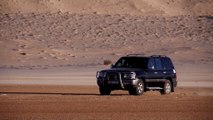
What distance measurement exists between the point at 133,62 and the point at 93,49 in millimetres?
49834

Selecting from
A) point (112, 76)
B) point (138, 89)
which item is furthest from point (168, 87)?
point (112, 76)

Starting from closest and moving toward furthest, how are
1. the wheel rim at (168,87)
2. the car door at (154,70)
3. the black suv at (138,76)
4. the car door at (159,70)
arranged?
the black suv at (138,76), the car door at (154,70), the car door at (159,70), the wheel rim at (168,87)

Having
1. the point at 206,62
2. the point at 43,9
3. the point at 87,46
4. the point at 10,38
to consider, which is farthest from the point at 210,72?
the point at 43,9

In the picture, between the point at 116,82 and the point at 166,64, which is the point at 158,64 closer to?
the point at 166,64

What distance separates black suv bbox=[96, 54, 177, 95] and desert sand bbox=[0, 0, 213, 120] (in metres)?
1.54

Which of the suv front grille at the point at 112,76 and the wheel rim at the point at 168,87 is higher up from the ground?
the suv front grille at the point at 112,76

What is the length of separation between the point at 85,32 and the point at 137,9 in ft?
71.7

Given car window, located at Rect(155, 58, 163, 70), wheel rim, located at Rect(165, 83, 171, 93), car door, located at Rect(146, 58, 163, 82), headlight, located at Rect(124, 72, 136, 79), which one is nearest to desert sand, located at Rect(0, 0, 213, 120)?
headlight, located at Rect(124, 72, 136, 79)

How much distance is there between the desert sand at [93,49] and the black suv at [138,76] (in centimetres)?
154

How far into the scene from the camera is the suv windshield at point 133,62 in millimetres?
30609

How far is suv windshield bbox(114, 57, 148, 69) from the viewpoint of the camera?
100ft

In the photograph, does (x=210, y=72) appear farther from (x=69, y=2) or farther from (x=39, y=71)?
(x=69, y=2)

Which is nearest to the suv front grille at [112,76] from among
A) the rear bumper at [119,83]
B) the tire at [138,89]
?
the rear bumper at [119,83]

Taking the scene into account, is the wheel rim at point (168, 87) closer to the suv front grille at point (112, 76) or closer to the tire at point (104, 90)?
the tire at point (104, 90)
